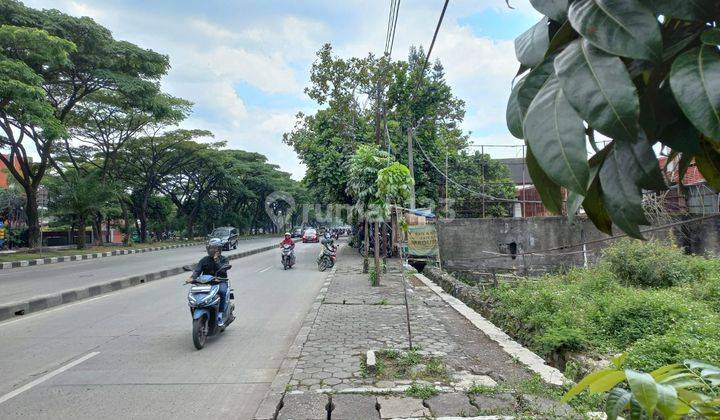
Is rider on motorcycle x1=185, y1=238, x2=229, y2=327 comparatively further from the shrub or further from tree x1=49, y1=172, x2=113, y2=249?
tree x1=49, y1=172, x2=113, y2=249

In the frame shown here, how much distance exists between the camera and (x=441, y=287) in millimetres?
11625

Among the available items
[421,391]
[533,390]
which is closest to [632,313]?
[533,390]

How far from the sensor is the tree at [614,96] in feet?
1.85

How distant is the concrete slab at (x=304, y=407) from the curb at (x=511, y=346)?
1.97 metres

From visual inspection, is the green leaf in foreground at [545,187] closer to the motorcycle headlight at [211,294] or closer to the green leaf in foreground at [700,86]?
the green leaf in foreground at [700,86]

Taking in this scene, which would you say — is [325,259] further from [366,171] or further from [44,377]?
[44,377]

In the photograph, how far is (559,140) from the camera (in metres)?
0.58

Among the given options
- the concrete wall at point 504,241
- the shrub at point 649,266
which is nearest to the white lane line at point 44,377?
the shrub at point 649,266

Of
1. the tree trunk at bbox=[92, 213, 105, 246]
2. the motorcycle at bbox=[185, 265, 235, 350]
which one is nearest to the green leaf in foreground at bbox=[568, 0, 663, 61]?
the motorcycle at bbox=[185, 265, 235, 350]

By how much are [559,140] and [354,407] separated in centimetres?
373

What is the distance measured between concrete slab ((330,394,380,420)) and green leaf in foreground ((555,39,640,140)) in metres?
3.53

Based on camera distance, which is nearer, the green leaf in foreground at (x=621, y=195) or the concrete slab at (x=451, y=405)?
the green leaf in foreground at (x=621, y=195)

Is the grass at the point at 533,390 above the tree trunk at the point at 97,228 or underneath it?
underneath

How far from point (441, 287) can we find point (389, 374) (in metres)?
7.06
